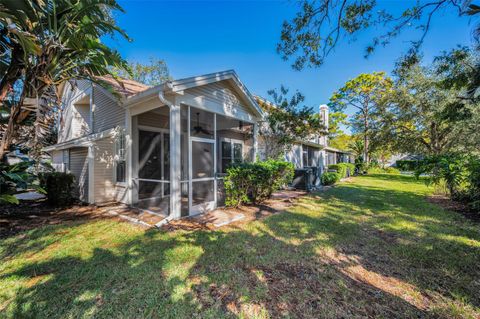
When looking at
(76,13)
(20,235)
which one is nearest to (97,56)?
(76,13)

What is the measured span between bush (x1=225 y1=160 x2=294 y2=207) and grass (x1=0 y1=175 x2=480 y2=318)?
6.25ft

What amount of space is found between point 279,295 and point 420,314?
1.67 meters

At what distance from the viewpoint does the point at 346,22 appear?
5.29 meters

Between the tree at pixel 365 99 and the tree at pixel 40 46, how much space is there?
82.4 ft

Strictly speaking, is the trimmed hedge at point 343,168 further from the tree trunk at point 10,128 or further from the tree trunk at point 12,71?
the tree trunk at point 12,71

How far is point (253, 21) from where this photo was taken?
8.36 m

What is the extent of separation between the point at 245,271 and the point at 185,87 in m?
4.93

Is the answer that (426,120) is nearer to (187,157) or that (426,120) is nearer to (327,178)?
(327,178)

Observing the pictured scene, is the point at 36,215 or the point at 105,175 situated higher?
the point at 105,175

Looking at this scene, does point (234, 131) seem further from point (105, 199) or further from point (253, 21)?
point (105, 199)

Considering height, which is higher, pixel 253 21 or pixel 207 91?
pixel 253 21

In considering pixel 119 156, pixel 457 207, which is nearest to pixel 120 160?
pixel 119 156

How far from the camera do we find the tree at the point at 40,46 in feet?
13.2

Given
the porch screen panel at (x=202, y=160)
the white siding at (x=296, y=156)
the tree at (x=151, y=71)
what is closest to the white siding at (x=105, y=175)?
the porch screen panel at (x=202, y=160)
